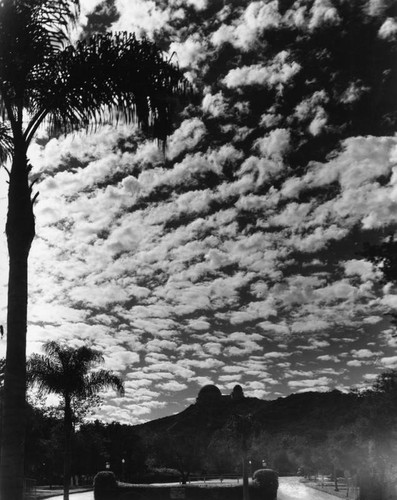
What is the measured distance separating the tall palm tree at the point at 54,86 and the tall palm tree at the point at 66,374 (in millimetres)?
25892

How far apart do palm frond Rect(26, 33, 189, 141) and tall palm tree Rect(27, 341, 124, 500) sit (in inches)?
1041

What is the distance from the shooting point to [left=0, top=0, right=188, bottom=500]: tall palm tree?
6.62 metres

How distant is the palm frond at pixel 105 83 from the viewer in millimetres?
7332

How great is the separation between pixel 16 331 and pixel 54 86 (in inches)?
134

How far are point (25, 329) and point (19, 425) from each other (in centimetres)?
109

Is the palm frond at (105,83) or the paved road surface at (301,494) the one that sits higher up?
the palm frond at (105,83)

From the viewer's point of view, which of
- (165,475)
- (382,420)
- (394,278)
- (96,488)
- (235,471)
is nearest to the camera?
(394,278)

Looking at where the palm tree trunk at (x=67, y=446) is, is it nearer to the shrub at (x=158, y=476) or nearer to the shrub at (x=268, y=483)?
the shrub at (x=268, y=483)

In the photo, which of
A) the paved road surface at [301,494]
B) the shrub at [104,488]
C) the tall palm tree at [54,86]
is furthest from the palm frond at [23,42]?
the paved road surface at [301,494]

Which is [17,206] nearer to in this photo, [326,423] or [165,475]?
[165,475]

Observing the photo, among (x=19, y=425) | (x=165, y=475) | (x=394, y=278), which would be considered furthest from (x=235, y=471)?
(x=19, y=425)

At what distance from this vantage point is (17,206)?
6.61 m

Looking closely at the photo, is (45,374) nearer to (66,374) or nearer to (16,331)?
(66,374)

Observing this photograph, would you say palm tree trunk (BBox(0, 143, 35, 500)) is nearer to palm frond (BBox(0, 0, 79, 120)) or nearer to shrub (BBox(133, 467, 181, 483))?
palm frond (BBox(0, 0, 79, 120))
